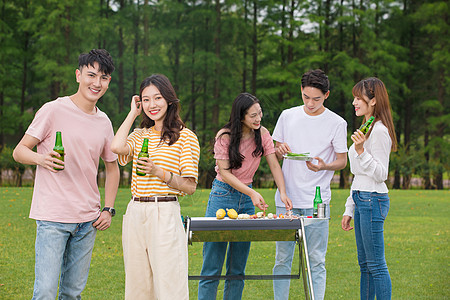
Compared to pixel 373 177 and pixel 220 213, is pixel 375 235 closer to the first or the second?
pixel 373 177

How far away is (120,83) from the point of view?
121 ft

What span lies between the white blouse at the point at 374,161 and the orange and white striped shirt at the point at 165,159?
5.16ft

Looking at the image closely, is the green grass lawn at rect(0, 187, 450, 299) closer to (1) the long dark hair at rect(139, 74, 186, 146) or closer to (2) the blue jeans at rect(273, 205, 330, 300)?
(1) the long dark hair at rect(139, 74, 186, 146)

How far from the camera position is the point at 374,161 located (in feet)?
16.6

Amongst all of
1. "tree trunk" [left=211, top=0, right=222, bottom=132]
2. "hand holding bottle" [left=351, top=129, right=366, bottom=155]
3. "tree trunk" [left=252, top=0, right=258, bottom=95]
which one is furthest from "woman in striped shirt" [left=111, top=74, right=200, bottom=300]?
"tree trunk" [left=252, top=0, right=258, bottom=95]

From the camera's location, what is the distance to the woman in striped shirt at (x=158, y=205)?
4191mm

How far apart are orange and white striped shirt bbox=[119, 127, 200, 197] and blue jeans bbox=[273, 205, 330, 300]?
5.43 ft

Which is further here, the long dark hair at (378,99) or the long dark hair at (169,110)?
the long dark hair at (378,99)

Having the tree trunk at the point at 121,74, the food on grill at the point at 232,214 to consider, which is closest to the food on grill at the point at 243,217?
the food on grill at the point at 232,214

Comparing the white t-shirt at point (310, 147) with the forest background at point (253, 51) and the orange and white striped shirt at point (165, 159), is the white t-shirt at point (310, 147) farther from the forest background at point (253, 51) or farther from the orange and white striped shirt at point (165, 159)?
the forest background at point (253, 51)

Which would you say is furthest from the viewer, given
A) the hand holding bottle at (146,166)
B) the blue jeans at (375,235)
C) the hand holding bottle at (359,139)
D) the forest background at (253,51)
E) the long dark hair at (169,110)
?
the forest background at (253,51)

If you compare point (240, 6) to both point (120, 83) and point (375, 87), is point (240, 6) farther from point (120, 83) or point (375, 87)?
point (375, 87)

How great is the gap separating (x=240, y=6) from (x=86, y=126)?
110ft

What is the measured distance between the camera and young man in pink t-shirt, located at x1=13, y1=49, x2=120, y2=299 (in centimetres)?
414
